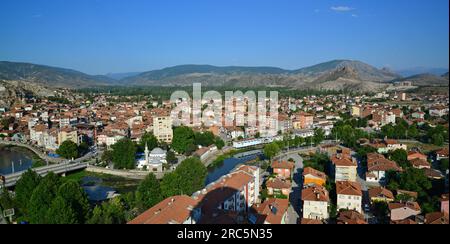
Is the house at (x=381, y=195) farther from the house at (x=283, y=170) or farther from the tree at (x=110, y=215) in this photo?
the tree at (x=110, y=215)

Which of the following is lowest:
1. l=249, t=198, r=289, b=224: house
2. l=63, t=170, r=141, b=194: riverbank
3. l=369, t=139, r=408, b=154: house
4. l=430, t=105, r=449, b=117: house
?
l=63, t=170, r=141, b=194: riverbank

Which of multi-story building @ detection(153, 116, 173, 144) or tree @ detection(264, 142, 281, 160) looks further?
multi-story building @ detection(153, 116, 173, 144)

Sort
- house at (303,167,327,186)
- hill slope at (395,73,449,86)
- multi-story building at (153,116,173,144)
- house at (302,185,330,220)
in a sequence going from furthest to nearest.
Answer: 1. multi-story building at (153,116,173,144)
2. house at (303,167,327,186)
3. house at (302,185,330,220)
4. hill slope at (395,73,449,86)

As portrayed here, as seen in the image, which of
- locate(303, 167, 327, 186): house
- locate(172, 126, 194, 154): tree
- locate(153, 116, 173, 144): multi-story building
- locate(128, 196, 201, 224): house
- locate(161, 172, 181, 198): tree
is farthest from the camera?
locate(153, 116, 173, 144): multi-story building

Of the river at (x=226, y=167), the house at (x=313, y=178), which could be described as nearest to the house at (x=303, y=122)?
the river at (x=226, y=167)

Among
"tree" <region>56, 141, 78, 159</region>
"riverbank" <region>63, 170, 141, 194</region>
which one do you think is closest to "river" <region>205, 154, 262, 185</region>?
"riverbank" <region>63, 170, 141, 194</region>

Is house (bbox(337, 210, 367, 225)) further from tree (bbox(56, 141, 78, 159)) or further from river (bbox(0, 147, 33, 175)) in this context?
river (bbox(0, 147, 33, 175))

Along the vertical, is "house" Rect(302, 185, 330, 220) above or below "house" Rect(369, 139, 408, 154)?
below
